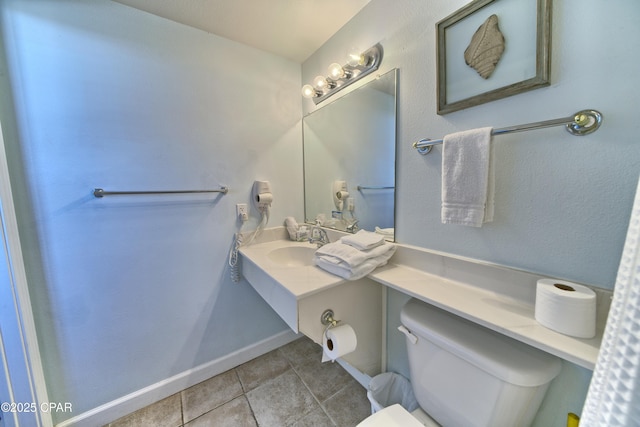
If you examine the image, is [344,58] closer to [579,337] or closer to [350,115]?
[350,115]

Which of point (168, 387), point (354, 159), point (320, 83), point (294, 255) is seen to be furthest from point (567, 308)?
point (168, 387)

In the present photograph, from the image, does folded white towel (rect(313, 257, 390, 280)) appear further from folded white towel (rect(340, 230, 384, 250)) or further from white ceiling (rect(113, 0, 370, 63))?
white ceiling (rect(113, 0, 370, 63))

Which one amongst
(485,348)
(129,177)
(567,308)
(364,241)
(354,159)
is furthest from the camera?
(354,159)

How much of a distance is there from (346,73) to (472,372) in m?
1.51

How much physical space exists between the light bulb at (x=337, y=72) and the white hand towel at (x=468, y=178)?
0.79 metres

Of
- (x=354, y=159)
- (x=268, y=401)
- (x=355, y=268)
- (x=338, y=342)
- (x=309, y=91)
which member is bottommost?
(x=268, y=401)

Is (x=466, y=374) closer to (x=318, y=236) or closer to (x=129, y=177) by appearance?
(x=318, y=236)

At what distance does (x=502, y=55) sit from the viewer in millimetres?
777

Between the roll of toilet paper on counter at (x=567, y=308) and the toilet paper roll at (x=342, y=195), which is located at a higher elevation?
the toilet paper roll at (x=342, y=195)

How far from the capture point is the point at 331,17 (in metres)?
1.29

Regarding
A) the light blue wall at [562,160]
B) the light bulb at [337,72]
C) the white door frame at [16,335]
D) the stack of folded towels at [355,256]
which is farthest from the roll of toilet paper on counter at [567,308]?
the white door frame at [16,335]

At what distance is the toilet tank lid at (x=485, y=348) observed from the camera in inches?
25.4

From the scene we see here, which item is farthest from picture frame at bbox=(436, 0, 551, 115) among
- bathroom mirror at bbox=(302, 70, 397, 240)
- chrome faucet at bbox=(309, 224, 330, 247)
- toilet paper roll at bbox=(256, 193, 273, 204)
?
toilet paper roll at bbox=(256, 193, 273, 204)

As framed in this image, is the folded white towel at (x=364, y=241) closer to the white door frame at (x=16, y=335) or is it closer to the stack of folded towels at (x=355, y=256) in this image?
the stack of folded towels at (x=355, y=256)
